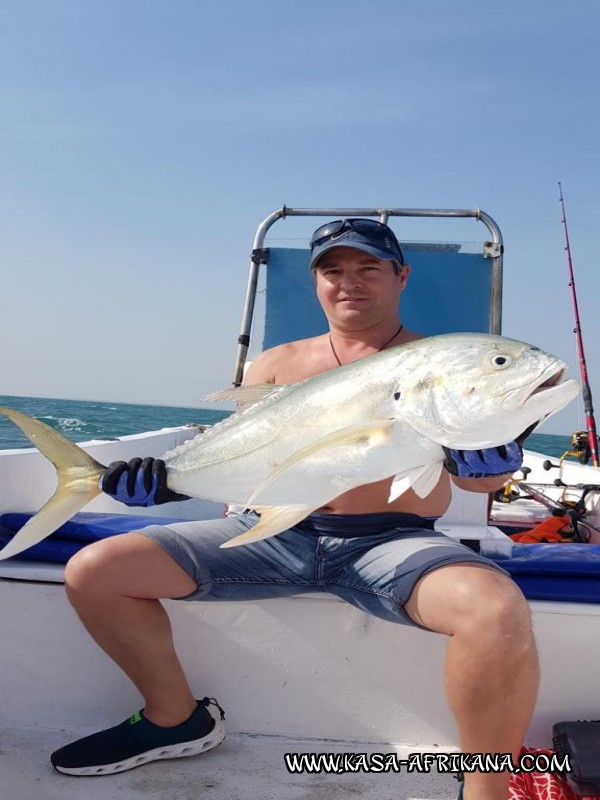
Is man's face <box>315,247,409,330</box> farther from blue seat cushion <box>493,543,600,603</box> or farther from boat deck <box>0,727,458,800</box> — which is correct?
boat deck <box>0,727,458,800</box>

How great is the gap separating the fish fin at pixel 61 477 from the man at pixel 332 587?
0.27 feet

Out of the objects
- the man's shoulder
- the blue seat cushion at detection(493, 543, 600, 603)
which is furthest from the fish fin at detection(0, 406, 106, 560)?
the blue seat cushion at detection(493, 543, 600, 603)

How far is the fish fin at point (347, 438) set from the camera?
1856mm

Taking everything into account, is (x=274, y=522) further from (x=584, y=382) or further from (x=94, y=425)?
(x=94, y=425)

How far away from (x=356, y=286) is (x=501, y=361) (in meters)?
1.14

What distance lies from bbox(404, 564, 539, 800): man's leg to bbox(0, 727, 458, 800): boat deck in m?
0.45

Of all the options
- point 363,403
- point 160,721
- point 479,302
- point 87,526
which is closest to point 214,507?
point 479,302

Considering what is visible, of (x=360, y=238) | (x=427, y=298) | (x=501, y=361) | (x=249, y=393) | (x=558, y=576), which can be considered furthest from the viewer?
(x=427, y=298)

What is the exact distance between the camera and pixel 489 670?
1947 mm

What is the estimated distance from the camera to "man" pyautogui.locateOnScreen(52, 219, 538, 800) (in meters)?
1.96

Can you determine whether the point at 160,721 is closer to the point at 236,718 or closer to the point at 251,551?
the point at 236,718

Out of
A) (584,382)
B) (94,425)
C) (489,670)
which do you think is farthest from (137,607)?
(94,425)

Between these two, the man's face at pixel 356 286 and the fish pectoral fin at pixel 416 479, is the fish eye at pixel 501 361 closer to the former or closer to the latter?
the fish pectoral fin at pixel 416 479

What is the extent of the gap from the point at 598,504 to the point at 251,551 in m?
3.13
